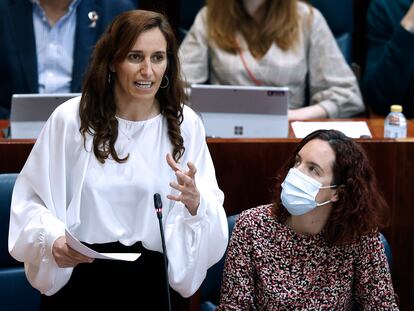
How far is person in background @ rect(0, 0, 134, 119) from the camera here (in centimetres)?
296

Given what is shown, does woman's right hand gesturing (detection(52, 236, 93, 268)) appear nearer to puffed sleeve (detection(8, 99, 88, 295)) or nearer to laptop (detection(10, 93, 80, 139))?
puffed sleeve (detection(8, 99, 88, 295))

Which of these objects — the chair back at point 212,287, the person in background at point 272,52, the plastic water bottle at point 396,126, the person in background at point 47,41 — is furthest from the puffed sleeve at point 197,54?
the chair back at point 212,287

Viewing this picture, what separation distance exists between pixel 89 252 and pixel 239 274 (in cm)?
41

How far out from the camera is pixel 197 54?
3.09 m

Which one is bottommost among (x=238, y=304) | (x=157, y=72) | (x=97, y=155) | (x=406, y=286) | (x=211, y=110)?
(x=406, y=286)

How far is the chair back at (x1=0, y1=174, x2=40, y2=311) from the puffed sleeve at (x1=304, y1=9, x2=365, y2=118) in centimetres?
131

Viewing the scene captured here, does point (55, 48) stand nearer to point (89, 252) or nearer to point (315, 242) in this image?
point (315, 242)

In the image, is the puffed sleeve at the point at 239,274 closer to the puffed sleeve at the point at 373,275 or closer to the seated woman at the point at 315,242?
the seated woman at the point at 315,242

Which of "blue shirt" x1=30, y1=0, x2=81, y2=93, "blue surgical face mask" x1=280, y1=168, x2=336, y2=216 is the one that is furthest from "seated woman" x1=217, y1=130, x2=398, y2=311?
"blue shirt" x1=30, y1=0, x2=81, y2=93

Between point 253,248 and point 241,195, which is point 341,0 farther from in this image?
point 253,248

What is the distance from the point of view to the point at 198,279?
1.86 meters

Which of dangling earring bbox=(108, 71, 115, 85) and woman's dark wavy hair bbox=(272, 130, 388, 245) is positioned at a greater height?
dangling earring bbox=(108, 71, 115, 85)

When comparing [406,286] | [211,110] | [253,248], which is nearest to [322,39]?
[211,110]

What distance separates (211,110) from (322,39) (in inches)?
29.3
